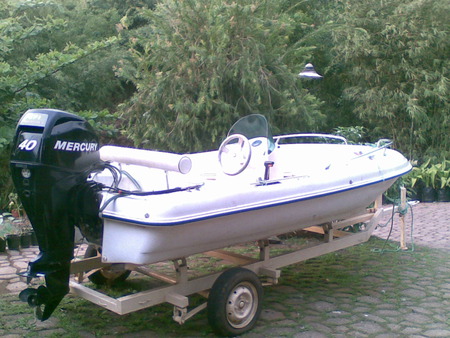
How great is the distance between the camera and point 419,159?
36.5 feet

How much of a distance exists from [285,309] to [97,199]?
6.14 feet

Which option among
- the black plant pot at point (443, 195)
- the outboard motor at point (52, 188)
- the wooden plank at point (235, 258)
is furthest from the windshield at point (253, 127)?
the black plant pot at point (443, 195)

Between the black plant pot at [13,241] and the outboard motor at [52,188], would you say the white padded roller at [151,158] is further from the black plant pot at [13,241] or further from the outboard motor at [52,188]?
the black plant pot at [13,241]

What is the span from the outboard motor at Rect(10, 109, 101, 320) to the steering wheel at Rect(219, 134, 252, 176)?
138 centimetres

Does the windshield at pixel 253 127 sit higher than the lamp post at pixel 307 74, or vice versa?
the lamp post at pixel 307 74

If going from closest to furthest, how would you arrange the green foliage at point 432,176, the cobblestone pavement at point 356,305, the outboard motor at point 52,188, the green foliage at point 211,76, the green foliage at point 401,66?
1. the outboard motor at point 52,188
2. the cobblestone pavement at point 356,305
3. the green foliage at point 211,76
4. the green foliage at point 432,176
5. the green foliage at point 401,66

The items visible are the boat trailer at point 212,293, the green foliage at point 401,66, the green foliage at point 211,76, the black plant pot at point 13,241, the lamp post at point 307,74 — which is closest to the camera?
the boat trailer at point 212,293

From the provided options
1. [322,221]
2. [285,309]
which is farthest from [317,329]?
[322,221]

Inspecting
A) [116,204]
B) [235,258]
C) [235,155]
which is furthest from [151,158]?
[235,258]

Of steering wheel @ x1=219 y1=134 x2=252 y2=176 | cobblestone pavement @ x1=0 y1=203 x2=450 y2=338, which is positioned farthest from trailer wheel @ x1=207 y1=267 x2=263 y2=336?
steering wheel @ x1=219 y1=134 x2=252 y2=176

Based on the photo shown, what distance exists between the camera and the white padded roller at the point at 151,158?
3631 mm

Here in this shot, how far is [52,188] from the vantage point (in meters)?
3.39

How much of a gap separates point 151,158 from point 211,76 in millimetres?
3847

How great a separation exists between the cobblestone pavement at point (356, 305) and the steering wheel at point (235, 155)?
3.74 ft
